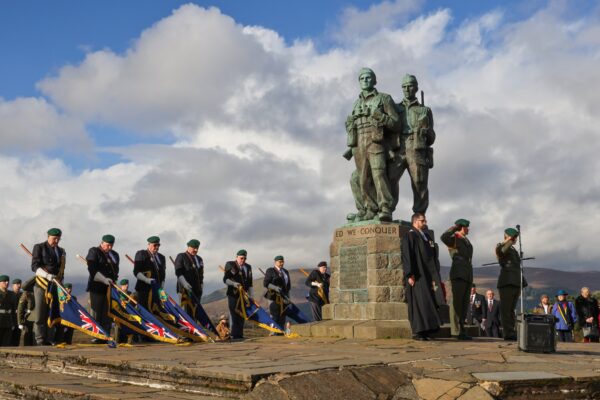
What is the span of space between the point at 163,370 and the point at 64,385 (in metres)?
1.13

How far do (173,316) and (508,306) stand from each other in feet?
18.4

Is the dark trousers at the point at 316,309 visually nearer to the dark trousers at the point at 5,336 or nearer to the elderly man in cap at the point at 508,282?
the elderly man in cap at the point at 508,282

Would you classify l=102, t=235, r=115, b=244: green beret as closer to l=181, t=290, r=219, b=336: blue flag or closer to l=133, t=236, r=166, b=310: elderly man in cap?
l=133, t=236, r=166, b=310: elderly man in cap

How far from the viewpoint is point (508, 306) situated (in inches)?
417

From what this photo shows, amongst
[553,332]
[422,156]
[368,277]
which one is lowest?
[553,332]

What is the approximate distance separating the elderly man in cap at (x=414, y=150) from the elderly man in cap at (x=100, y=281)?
5335 mm

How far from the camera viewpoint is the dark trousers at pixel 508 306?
1044 cm

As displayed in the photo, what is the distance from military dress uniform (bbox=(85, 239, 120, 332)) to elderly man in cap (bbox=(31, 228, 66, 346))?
0.52 meters

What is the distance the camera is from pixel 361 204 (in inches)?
501

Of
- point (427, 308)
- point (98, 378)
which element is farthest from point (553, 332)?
point (98, 378)

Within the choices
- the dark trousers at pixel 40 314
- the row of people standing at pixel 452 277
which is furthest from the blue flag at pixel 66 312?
the row of people standing at pixel 452 277

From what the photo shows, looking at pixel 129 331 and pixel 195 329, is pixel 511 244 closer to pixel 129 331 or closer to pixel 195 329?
pixel 195 329

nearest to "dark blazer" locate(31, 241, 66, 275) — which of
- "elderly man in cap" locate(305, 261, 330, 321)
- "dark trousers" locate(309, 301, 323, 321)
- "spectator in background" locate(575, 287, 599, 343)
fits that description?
"elderly man in cap" locate(305, 261, 330, 321)

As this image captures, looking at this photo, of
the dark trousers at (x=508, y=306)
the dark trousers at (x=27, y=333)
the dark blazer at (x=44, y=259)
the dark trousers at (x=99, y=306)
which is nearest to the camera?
the dark trousers at (x=508, y=306)
